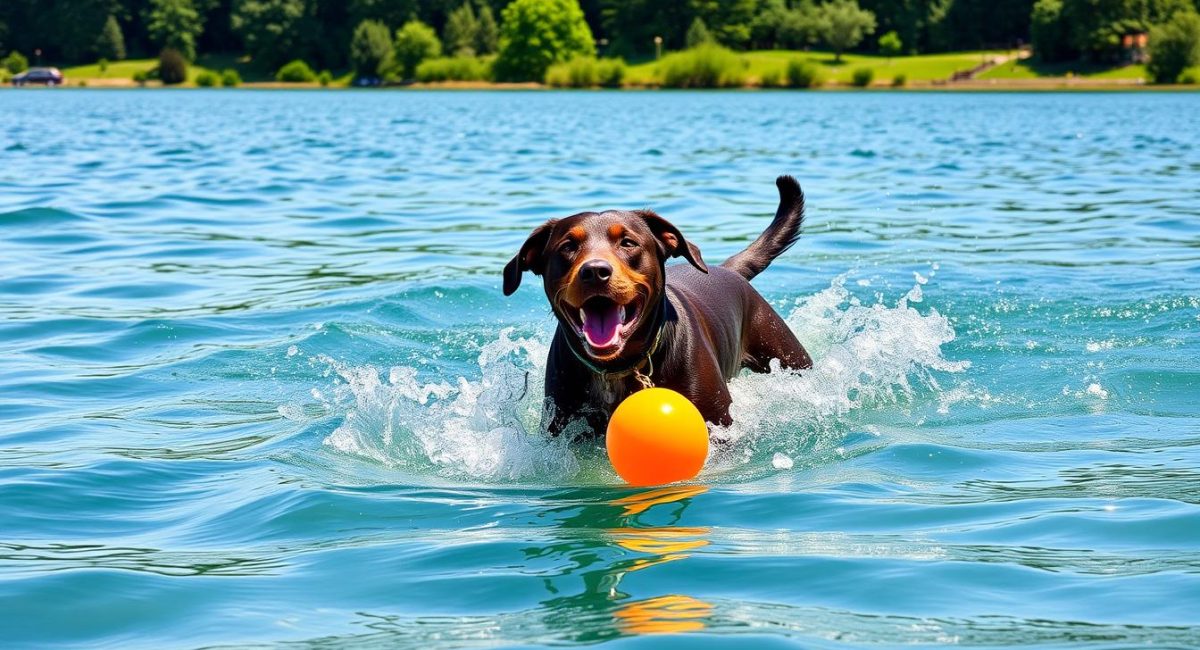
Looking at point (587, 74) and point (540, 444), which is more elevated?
point (587, 74)

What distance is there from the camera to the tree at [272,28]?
121 meters

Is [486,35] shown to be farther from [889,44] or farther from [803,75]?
[803,75]

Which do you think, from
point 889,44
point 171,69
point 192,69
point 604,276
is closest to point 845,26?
point 889,44

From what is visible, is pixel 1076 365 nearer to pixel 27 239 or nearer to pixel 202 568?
pixel 202 568

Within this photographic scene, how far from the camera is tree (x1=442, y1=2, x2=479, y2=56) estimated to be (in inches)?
4316

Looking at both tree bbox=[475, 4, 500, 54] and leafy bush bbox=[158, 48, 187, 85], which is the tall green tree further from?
leafy bush bbox=[158, 48, 187, 85]

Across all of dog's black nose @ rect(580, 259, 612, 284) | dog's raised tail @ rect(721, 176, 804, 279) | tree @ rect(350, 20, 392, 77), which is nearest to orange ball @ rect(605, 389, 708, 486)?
dog's black nose @ rect(580, 259, 612, 284)

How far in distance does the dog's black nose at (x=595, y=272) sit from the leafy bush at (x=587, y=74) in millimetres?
83479

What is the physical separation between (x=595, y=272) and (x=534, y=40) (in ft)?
310

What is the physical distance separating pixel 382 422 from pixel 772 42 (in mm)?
114507

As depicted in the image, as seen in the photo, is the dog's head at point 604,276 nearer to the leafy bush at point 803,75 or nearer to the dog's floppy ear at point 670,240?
the dog's floppy ear at point 670,240

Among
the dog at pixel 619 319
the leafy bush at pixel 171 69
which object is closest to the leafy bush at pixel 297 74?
the leafy bush at pixel 171 69

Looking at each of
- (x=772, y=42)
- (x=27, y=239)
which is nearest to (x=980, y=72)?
(x=772, y=42)

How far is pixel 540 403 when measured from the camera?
7.66 metres
